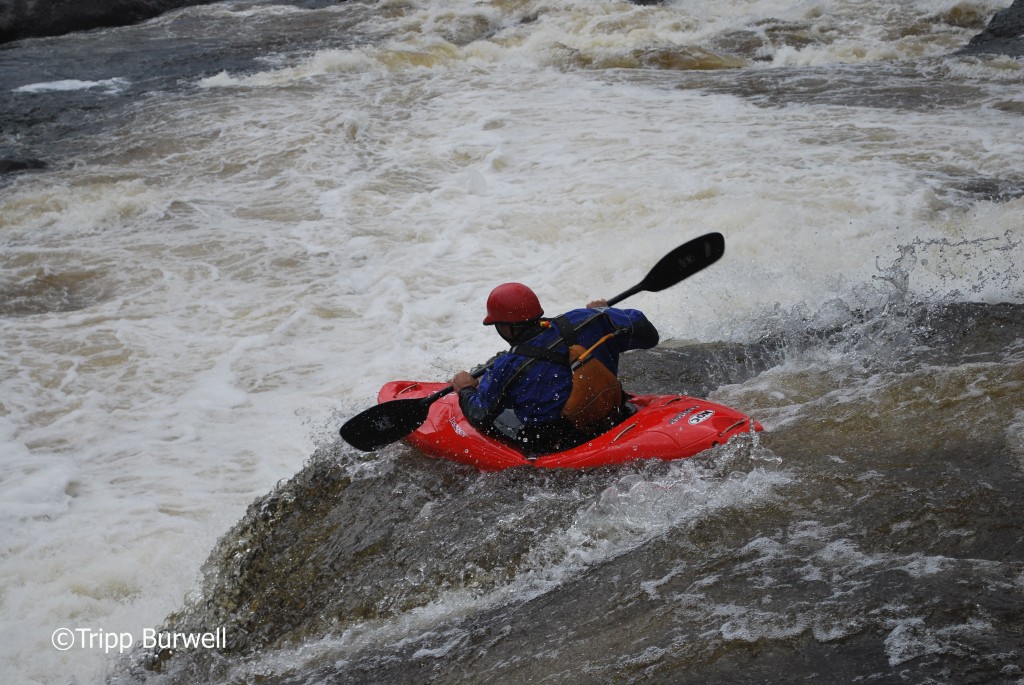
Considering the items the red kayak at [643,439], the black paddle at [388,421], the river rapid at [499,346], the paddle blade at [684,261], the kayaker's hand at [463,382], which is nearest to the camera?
the river rapid at [499,346]

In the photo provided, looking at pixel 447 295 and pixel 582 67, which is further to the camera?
pixel 582 67

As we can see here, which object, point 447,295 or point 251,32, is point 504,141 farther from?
point 251,32

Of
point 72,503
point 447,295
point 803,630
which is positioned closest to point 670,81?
point 447,295

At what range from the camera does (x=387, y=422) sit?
4273 millimetres

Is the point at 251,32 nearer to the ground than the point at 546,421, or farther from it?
farther from it

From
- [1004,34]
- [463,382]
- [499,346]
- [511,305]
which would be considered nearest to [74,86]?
[499,346]

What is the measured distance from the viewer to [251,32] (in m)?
16.3

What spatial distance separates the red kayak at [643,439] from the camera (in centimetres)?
380

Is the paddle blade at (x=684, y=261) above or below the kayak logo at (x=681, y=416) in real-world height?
above

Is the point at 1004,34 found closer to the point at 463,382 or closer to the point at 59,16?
the point at 463,382

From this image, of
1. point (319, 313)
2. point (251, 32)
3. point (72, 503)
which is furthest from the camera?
point (251, 32)

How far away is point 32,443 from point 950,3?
42.1 ft

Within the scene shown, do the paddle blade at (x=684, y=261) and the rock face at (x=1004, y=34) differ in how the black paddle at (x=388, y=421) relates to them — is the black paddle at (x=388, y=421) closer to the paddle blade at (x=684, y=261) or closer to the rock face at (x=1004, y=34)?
the paddle blade at (x=684, y=261)

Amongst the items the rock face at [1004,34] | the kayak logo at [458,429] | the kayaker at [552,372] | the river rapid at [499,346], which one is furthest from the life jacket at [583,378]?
the rock face at [1004,34]
